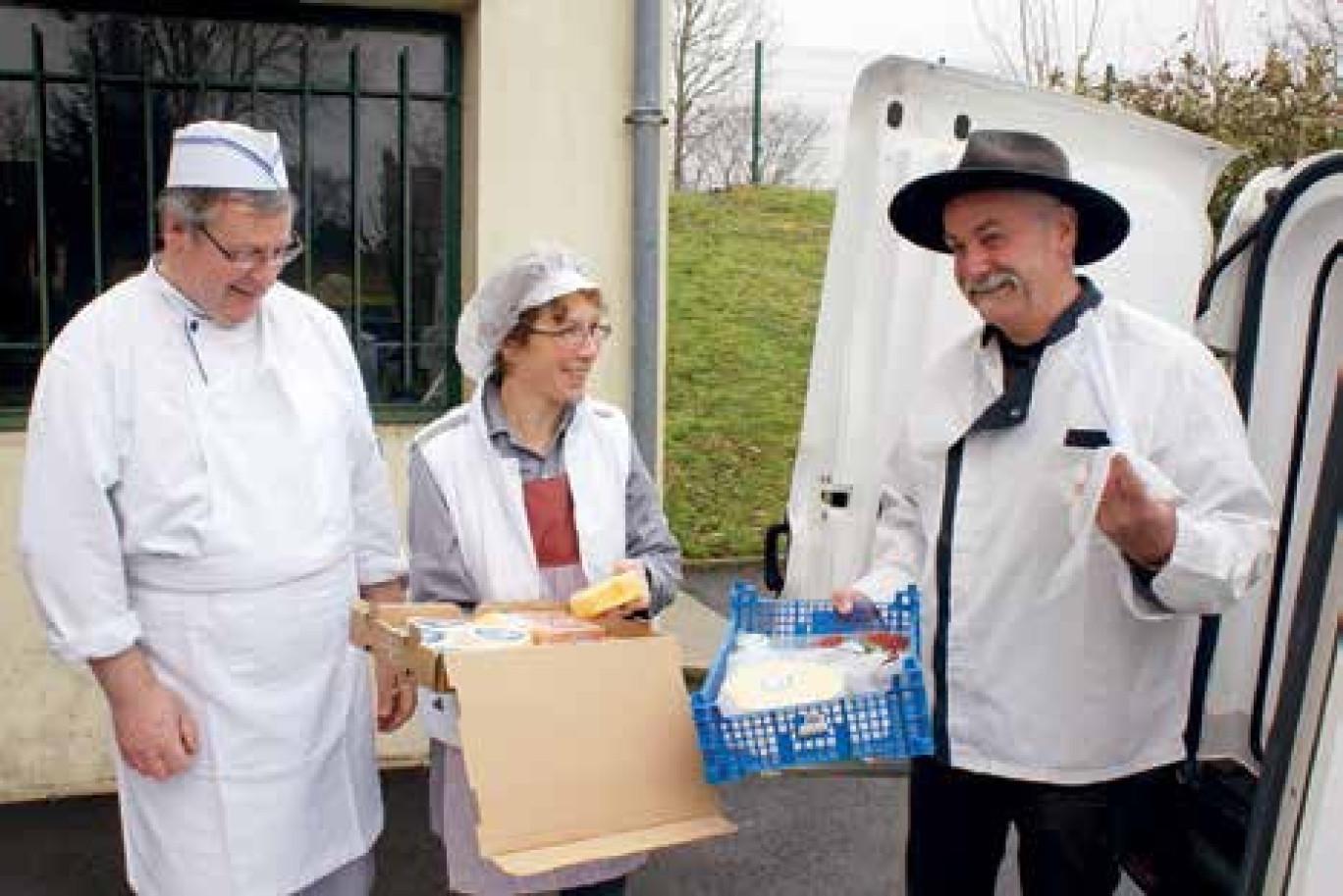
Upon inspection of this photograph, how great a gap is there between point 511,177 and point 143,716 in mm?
2439

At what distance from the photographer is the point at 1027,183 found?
2.31m

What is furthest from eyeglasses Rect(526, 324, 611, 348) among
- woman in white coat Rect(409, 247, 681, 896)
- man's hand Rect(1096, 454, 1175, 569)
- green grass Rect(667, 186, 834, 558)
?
green grass Rect(667, 186, 834, 558)

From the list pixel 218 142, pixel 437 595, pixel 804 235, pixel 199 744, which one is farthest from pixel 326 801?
pixel 804 235

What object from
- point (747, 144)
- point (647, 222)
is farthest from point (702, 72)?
point (647, 222)

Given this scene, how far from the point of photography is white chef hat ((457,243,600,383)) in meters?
2.66

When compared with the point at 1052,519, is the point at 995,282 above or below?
above

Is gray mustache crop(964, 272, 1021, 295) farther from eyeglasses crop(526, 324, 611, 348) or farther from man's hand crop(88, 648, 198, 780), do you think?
man's hand crop(88, 648, 198, 780)

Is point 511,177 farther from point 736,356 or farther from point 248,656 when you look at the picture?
point 736,356

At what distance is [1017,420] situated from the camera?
2.34 m

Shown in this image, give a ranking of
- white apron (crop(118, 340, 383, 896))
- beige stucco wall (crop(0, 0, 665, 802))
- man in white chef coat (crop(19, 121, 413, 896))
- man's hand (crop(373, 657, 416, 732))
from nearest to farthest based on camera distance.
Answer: man in white chef coat (crop(19, 121, 413, 896)) < white apron (crop(118, 340, 383, 896)) < man's hand (crop(373, 657, 416, 732)) < beige stucco wall (crop(0, 0, 665, 802))

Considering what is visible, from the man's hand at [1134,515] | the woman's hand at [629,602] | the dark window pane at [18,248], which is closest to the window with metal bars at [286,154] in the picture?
the dark window pane at [18,248]

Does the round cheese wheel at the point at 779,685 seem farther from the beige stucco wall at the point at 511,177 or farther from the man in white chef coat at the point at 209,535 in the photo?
the beige stucco wall at the point at 511,177

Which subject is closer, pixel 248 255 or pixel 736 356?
pixel 248 255

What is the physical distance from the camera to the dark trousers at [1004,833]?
2.37m
